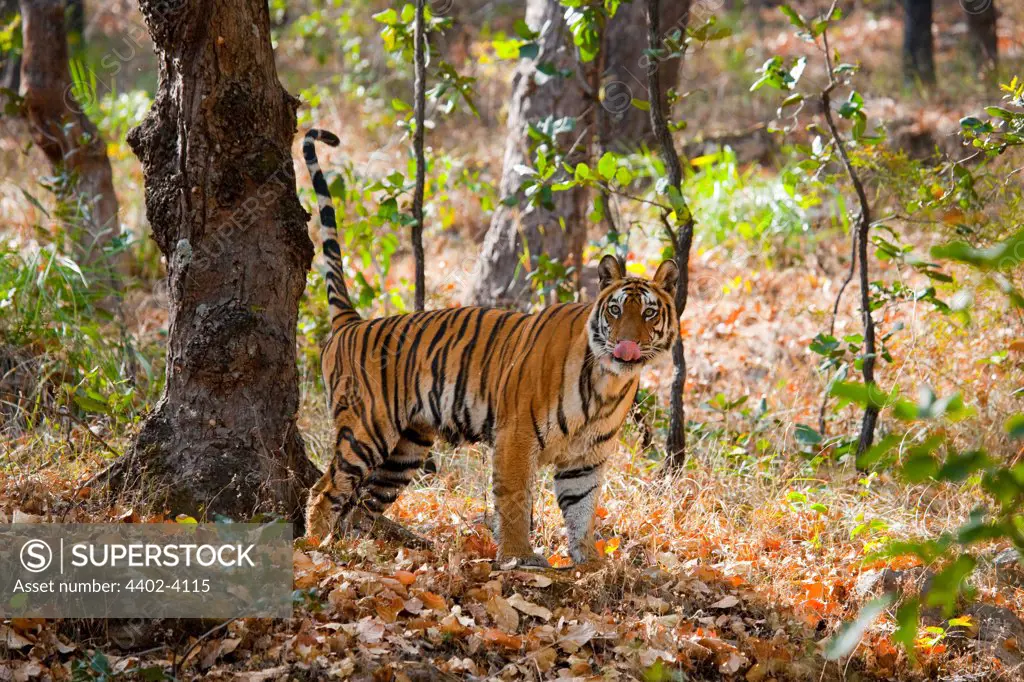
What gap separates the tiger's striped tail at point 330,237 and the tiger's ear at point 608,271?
4.54 feet

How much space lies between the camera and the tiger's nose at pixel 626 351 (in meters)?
4.61

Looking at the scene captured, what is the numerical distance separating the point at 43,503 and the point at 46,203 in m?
6.23

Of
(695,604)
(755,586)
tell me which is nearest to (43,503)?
(695,604)

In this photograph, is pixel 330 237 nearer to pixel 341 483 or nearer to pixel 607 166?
pixel 341 483

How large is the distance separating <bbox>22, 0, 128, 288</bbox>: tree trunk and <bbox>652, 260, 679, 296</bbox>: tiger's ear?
4746 millimetres

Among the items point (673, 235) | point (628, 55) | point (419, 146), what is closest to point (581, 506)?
point (673, 235)

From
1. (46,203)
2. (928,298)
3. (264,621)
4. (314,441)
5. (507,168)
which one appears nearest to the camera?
(264,621)

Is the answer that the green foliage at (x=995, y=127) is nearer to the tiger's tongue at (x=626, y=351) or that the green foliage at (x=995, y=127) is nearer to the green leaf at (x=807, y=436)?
the green leaf at (x=807, y=436)

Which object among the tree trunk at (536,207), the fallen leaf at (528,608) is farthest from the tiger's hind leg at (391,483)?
the tree trunk at (536,207)

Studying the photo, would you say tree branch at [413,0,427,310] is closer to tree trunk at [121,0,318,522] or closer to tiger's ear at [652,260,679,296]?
tree trunk at [121,0,318,522]

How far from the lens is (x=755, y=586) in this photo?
4852 mm

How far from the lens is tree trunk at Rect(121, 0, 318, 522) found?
4.70 m

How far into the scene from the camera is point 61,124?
324 inches

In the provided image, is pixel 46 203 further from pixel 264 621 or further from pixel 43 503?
pixel 264 621
